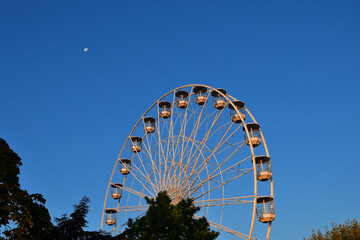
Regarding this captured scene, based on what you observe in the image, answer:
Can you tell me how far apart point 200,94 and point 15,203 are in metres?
21.3

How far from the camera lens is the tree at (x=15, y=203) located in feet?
36.1

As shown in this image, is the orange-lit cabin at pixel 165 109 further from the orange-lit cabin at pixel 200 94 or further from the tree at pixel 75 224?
the tree at pixel 75 224

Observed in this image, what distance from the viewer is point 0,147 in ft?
43.5

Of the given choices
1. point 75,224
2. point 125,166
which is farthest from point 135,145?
point 75,224

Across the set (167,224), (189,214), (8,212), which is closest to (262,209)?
(189,214)


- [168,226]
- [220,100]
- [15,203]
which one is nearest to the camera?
[15,203]

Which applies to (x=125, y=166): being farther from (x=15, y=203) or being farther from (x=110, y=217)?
(x=15, y=203)

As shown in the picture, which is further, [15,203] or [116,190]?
[116,190]

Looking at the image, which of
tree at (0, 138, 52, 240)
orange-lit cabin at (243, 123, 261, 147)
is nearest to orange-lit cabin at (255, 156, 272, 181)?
orange-lit cabin at (243, 123, 261, 147)

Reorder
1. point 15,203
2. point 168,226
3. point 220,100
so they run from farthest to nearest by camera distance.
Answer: point 220,100
point 168,226
point 15,203

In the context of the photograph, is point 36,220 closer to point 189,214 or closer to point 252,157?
point 189,214

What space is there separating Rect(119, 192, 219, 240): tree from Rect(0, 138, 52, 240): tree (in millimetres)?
6415

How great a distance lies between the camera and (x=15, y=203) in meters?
11.4

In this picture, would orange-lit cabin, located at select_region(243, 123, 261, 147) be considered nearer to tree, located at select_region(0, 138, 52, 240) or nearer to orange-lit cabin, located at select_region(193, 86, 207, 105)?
orange-lit cabin, located at select_region(193, 86, 207, 105)
